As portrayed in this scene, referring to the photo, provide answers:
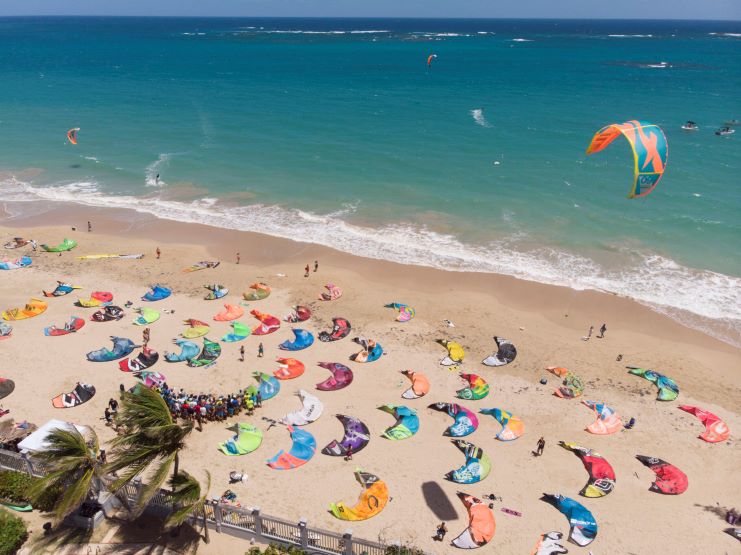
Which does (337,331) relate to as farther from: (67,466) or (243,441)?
(67,466)

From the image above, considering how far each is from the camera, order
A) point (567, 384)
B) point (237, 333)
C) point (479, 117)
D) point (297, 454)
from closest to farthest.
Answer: point (297, 454)
point (567, 384)
point (237, 333)
point (479, 117)

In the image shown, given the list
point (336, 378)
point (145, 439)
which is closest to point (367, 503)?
point (336, 378)

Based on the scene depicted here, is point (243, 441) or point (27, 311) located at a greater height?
point (27, 311)

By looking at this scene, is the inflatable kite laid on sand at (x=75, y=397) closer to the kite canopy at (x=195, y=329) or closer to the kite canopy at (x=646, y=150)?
the kite canopy at (x=195, y=329)

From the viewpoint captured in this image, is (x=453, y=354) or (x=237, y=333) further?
(x=237, y=333)

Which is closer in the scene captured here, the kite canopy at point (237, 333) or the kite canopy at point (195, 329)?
the kite canopy at point (237, 333)

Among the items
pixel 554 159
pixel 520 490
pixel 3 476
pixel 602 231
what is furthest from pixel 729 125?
pixel 3 476

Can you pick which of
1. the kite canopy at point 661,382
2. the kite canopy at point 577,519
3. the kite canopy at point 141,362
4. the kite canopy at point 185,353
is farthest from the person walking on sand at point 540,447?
the kite canopy at point 141,362
